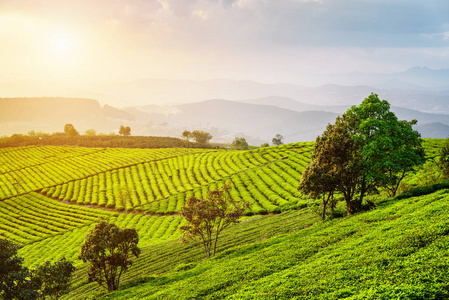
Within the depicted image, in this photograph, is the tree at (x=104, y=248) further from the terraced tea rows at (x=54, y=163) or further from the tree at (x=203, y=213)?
the terraced tea rows at (x=54, y=163)

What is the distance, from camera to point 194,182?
9475 centimetres

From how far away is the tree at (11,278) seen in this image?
25.2 meters

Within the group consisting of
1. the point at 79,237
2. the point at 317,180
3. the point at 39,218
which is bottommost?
the point at 79,237

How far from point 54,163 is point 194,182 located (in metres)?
96.4

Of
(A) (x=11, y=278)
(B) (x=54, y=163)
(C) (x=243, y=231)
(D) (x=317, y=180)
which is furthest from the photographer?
(B) (x=54, y=163)

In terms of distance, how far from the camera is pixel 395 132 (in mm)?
27547

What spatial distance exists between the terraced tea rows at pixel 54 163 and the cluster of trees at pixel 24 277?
10122 cm

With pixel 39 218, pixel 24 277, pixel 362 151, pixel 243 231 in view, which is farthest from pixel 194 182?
pixel 362 151

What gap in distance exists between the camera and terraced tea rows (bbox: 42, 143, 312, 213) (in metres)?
71.4

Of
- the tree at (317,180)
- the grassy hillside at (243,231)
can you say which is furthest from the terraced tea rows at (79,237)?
the tree at (317,180)

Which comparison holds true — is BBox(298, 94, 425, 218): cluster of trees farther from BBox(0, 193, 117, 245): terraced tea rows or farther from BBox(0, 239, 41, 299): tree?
BBox(0, 193, 117, 245): terraced tea rows

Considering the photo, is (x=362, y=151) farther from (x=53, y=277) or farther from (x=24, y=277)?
(x=24, y=277)

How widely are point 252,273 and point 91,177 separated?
4467 inches

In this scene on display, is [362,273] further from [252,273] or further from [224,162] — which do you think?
[224,162]
